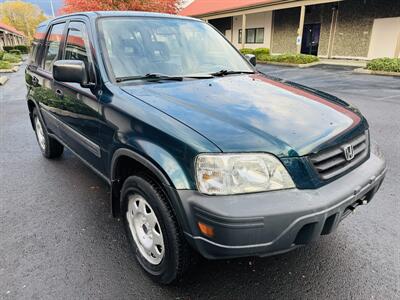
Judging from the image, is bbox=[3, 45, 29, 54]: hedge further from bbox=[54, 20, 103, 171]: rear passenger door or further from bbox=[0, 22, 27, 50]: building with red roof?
bbox=[54, 20, 103, 171]: rear passenger door

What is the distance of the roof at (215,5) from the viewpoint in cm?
2067

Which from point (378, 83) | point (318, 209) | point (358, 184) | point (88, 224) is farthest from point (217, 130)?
point (378, 83)

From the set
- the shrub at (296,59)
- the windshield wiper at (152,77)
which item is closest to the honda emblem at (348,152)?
the windshield wiper at (152,77)

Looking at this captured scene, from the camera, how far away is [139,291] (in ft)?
7.19

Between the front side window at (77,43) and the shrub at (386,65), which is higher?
the front side window at (77,43)

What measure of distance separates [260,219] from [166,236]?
648mm

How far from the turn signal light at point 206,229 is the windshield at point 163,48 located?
146cm

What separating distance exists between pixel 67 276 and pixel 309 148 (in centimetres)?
195

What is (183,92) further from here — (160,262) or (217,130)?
(160,262)

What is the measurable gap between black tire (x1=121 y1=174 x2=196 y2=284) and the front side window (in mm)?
1312

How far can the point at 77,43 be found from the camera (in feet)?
9.92

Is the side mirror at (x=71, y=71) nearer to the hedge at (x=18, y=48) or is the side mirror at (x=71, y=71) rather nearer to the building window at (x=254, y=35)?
the building window at (x=254, y=35)

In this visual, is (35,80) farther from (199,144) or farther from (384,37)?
(384,37)

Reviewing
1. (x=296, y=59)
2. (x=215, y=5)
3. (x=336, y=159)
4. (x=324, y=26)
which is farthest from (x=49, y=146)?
(x=215, y=5)
